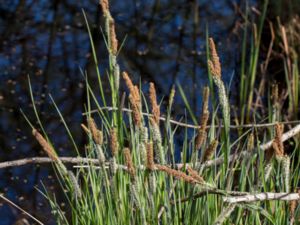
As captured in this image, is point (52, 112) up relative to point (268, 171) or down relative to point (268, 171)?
down

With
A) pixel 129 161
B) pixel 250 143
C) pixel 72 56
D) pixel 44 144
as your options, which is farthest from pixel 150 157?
pixel 72 56

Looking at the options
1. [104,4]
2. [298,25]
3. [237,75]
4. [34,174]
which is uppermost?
[104,4]

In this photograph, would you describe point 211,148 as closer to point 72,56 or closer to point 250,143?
point 250,143

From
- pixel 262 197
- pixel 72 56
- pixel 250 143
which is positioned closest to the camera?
pixel 262 197

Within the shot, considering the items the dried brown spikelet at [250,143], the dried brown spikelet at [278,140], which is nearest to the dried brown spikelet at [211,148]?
the dried brown spikelet at [278,140]

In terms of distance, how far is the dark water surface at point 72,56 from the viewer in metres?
3.82

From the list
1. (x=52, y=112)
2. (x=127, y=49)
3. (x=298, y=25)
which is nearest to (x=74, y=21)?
(x=127, y=49)

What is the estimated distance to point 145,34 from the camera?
4898mm

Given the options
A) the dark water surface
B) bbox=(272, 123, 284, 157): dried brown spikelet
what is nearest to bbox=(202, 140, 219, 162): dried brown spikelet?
bbox=(272, 123, 284, 157): dried brown spikelet

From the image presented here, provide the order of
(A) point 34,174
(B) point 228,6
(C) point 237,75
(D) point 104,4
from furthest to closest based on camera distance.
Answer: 1. (B) point 228,6
2. (C) point 237,75
3. (A) point 34,174
4. (D) point 104,4

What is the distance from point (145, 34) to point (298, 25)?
1168 mm

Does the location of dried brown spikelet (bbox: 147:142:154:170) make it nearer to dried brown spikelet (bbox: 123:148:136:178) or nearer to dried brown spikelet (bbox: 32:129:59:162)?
dried brown spikelet (bbox: 123:148:136:178)

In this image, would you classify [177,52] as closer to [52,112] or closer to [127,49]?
[127,49]

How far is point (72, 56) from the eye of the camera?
15.1 feet
